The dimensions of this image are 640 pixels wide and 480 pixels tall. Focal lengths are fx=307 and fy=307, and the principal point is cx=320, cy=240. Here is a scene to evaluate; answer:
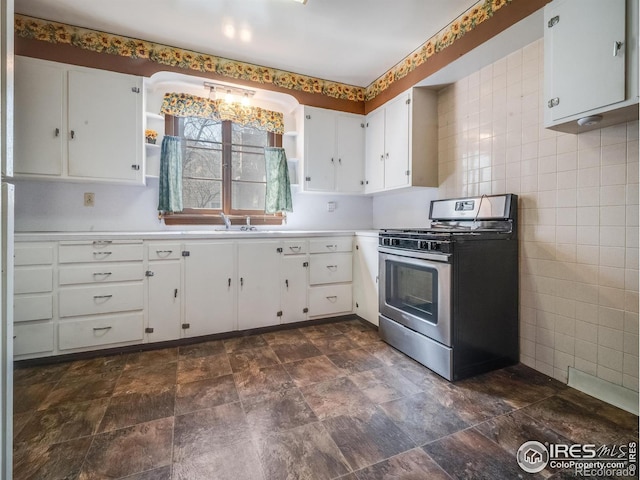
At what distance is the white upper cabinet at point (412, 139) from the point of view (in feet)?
9.41

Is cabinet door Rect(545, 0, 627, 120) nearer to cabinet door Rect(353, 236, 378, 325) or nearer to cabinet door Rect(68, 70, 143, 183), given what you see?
cabinet door Rect(353, 236, 378, 325)

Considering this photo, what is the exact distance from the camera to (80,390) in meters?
1.90

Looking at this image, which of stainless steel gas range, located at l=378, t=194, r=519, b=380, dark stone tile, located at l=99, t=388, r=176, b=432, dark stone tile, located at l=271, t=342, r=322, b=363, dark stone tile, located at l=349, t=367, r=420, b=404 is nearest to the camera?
Result: dark stone tile, located at l=99, t=388, r=176, b=432

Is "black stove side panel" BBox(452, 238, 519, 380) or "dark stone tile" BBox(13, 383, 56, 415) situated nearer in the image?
"dark stone tile" BBox(13, 383, 56, 415)

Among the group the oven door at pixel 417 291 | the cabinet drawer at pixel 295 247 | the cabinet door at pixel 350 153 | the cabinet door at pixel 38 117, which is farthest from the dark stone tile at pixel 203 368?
the cabinet door at pixel 350 153

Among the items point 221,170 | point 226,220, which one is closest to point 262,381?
point 226,220

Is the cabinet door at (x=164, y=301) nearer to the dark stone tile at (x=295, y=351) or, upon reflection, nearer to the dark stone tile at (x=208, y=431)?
the dark stone tile at (x=295, y=351)

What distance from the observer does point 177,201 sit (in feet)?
9.61

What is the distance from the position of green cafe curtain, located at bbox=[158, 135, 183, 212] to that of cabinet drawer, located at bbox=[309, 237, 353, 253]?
4.37ft

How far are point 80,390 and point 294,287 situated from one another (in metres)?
1.72

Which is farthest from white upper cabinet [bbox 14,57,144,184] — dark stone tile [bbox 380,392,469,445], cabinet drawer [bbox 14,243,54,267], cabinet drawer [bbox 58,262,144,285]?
dark stone tile [bbox 380,392,469,445]

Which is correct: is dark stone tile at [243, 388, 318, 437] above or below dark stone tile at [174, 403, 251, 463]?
above

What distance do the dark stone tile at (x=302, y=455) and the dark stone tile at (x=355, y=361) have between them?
0.67m

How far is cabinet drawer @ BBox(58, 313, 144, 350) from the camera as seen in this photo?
2279 millimetres
